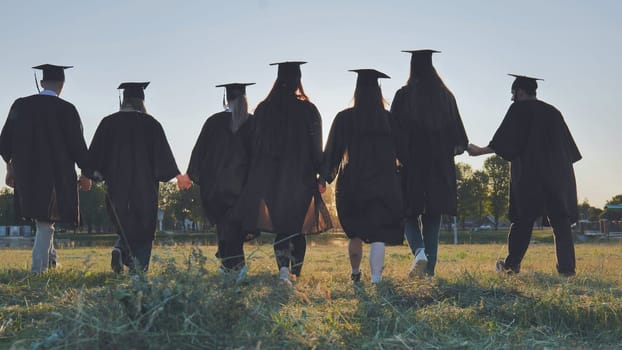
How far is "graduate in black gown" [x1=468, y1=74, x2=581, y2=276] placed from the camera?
27.9 feet

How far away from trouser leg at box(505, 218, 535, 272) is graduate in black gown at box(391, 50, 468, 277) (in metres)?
1.05

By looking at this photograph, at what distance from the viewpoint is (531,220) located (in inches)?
341

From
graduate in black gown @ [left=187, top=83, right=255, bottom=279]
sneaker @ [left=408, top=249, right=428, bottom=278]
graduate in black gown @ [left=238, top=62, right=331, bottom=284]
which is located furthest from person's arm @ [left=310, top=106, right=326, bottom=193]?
sneaker @ [left=408, top=249, right=428, bottom=278]

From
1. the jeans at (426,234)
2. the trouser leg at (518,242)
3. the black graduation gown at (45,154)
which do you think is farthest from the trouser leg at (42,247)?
the trouser leg at (518,242)

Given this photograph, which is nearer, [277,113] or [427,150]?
[277,113]

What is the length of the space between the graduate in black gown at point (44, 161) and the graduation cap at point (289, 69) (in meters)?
2.56

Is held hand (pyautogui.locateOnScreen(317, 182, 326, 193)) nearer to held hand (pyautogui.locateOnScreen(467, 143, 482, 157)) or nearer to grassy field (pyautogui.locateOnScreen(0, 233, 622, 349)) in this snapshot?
held hand (pyautogui.locateOnScreen(467, 143, 482, 157))

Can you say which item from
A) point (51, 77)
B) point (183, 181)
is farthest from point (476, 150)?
point (51, 77)

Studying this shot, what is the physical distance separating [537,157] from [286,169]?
3.07 metres

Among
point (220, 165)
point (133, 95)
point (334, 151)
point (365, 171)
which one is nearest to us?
point (365, 171)

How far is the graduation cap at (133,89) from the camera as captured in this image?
8719 mm

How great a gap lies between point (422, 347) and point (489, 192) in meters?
65.4

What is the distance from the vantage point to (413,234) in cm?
802

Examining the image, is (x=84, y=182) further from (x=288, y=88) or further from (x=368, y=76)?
(x=368, y=76)
